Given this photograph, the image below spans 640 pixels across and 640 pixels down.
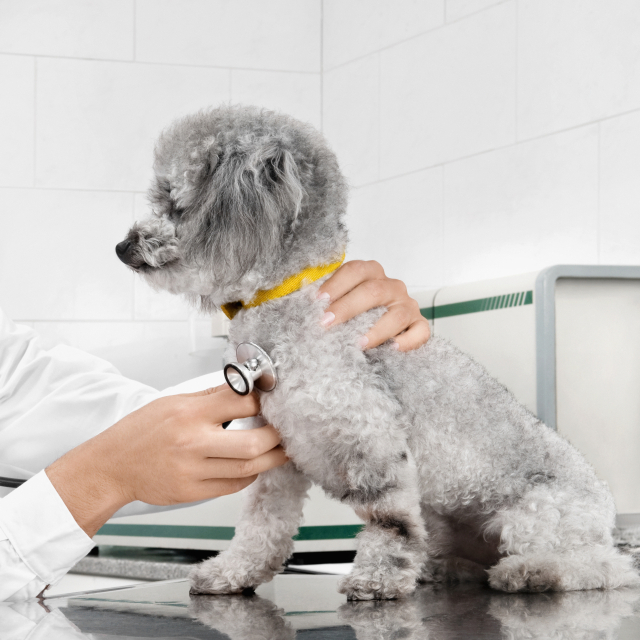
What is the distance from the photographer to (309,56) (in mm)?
3434

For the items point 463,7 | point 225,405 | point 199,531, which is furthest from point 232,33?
point 225,405

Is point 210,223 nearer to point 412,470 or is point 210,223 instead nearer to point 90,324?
point 412,470

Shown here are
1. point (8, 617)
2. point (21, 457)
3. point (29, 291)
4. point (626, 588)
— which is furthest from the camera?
point (29, 291)

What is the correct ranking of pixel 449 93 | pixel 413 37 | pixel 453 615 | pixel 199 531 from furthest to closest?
pixel 413 37 < pixel 449 93 < pixel 199 531 < pixel 453 615

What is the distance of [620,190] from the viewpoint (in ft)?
7.42

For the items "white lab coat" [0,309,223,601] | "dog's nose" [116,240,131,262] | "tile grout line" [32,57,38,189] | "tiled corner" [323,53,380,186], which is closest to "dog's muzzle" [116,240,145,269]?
"dog's nose" [116,240,131,262]

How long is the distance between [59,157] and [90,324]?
0.70 meters

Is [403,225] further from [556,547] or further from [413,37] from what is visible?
[556,547]

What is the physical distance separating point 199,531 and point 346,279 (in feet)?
4.94

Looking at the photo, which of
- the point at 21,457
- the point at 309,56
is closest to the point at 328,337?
the point at 21,457

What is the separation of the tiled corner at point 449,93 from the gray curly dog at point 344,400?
1.76 m

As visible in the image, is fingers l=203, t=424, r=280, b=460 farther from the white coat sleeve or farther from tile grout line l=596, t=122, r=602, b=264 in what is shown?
tile grout line l=596, t=122, r=602, b=264

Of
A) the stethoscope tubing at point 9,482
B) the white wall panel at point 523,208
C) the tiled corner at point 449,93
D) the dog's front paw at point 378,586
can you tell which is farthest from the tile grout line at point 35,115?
the dog's front paw at point 378,586

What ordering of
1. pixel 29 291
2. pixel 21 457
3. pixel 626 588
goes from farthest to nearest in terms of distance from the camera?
1. pixel 29 291
2. pixel 21 457
3. pixel 626 588
